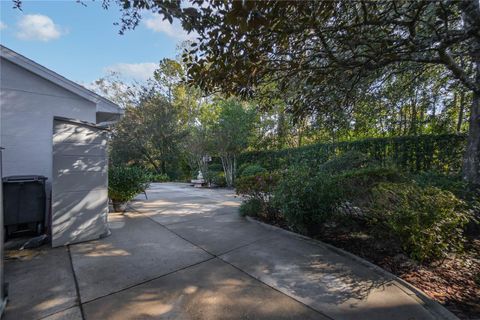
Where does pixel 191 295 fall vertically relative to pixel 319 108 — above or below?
below

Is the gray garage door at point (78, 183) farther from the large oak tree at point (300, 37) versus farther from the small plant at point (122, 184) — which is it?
the large oak tree at point (300, 37)

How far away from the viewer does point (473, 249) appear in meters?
3.30

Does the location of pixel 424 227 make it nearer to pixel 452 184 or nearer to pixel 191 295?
pixel 452 184

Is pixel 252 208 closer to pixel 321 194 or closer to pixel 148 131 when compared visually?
pixel 321 194

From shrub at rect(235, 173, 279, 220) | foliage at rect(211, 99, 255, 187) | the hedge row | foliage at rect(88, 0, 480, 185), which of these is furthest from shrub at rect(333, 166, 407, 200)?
foliage at rect(211, 99, 255, 187)

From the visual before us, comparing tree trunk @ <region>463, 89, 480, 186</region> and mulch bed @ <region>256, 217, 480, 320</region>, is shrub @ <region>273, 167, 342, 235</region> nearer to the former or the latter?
mulch bed @ <region>256, 217, 480, 320</region>

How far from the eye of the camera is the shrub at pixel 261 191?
16.2ft

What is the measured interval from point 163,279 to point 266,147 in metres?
12.3

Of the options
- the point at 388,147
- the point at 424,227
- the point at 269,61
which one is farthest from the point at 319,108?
the point at 388,147

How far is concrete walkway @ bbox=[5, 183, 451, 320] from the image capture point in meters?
2.05

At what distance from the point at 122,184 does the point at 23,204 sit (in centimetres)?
199

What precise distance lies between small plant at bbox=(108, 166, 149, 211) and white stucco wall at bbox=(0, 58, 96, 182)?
48.0 inches

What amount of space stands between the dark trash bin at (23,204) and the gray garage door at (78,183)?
1.65ft

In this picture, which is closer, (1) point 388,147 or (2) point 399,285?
(2) point 399,285
